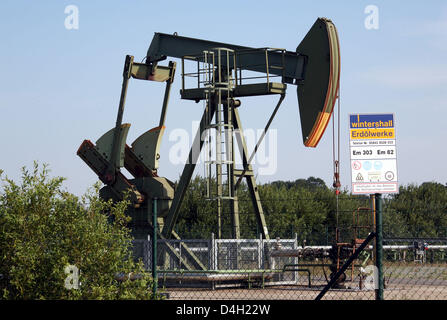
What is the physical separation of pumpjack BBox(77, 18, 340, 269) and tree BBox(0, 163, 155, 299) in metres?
9.39

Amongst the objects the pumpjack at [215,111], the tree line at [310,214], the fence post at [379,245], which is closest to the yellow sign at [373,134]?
the fence post at [379,245]

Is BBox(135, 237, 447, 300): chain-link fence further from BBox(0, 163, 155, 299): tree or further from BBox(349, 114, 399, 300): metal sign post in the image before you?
BBox(349, 114, 399, 300): metal sign post

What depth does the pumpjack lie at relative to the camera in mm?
17172

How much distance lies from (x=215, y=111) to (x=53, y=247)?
1067 cm

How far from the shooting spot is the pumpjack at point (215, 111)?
17172mm

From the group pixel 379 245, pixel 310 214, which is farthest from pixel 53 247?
pixel 310 214

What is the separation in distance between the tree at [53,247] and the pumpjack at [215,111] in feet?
30.8

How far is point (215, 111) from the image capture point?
1819 cm

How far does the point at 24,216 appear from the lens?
786 centimetres

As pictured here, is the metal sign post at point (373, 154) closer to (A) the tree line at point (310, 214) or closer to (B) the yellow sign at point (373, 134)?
(B) the yellow sign at point (373, 134)

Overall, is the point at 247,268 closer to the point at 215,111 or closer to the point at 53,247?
the point at 215,111

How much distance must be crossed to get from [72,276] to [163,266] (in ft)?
36.1
